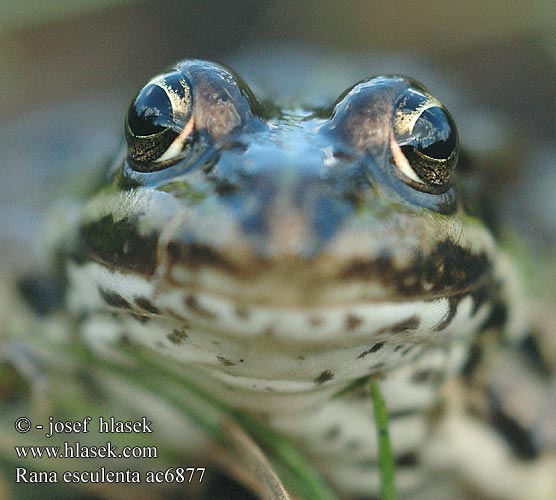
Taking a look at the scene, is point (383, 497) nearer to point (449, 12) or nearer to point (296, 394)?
point (296, 394)

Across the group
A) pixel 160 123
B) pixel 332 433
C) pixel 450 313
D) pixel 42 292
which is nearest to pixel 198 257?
pixel 160 123

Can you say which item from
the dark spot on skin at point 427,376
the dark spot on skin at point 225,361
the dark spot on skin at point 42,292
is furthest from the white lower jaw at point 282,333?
the dark spot on skin at point 42,292

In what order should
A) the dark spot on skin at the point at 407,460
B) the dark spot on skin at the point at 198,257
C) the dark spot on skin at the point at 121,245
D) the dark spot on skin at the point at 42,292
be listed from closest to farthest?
1. the dark spot on skin at the point at 198,257
2. the dark spot on skin at the point at 121,245
3. the dark spot on skin at the point at 407,460
4. the dark spot on skin at the point at 42,292

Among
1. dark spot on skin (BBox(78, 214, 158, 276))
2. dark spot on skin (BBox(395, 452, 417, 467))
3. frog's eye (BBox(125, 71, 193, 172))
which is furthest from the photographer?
dark spot on skin (BBox(395, 452, 417, 467))

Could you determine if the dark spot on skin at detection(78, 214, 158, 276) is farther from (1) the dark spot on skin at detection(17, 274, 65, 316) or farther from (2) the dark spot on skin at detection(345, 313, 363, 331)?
(1) the dark spot on skin at detection(17, 274, 65, 316)

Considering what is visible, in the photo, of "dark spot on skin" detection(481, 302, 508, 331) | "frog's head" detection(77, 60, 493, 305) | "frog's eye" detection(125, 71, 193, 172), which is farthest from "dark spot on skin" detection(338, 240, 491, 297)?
"frog's eye" detection(125, 71, 193, 172)

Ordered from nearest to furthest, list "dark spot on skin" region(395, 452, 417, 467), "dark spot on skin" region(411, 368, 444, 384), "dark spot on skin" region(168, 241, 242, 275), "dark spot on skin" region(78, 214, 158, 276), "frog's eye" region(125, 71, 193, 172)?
1. "dark spot on skin" region(168, 241, 242, 275)
2. "dark spot on skin" region(78, 214, 158, 276)
3. "frog's eye" region(125, 71, 193, 172)
4. "dark spot on skin" region(411, 368, 444, 384)
5. "dark spot on skin" region(395, 452, 417, 467)

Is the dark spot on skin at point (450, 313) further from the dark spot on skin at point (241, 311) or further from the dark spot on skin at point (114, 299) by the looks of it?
the dark spot on skin at point (114, 299)

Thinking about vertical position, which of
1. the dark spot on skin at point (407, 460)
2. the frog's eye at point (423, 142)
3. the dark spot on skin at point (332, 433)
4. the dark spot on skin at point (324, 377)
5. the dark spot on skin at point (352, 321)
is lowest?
the dark spot on skin at point (407, 460)

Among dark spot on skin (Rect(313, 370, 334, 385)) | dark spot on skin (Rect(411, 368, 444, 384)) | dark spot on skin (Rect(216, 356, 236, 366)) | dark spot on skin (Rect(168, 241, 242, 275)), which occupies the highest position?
dark spot on skin (Rect(168, 241, 242, 275))
